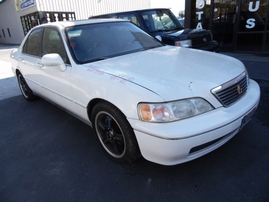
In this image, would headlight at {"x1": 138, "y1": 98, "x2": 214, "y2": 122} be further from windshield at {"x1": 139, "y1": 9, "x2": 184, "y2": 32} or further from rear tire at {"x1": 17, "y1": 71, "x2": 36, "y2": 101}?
windshield at {"x1": 139, "y1": 9, "x2": 184, "y2": 32}

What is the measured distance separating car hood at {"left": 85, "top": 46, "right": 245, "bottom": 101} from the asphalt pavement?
0.87 meters

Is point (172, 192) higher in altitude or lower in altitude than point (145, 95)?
lower

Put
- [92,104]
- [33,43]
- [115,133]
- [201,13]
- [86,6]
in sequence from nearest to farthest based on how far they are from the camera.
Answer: [115,133]
[92,104]
[33,43]
[201,13]
[86,6]

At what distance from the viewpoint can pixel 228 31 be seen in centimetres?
781

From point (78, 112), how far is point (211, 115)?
5.30 feet

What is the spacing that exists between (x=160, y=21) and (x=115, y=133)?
14.4 ft

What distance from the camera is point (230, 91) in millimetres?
Answer: 2025

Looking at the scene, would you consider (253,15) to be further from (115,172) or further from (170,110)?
(115,172)

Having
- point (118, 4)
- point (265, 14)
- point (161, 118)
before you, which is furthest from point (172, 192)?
point (118, 4)

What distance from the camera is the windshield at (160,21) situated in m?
5.56

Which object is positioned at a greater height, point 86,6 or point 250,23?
point 86,6

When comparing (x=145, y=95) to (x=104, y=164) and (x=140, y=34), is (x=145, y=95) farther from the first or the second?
(x=140, y=34)

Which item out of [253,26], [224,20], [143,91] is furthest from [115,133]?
[224,20]

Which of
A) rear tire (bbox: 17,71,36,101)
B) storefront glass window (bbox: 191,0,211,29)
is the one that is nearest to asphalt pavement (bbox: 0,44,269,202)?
rear tire (bbox: 17,71,36,101)
